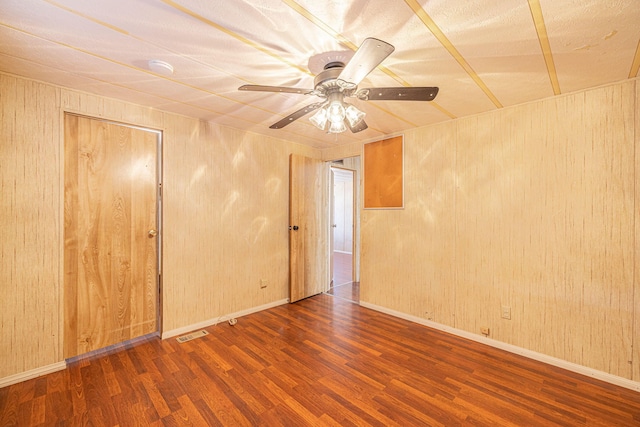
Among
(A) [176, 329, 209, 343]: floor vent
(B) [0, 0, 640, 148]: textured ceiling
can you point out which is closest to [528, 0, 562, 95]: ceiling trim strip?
(B) [0, 0, 640, 148]: textured ceiling

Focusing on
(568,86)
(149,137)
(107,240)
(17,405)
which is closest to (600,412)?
(568,86)

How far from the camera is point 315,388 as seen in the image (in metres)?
1.99

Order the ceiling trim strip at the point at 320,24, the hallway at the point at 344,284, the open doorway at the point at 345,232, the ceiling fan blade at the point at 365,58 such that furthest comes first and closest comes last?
the open doorway at the point at 345,232, the hallway at the point at 344,284, the ceiling trim strip at the point at 320,24, the ceiling fan blade at the point at 365,58

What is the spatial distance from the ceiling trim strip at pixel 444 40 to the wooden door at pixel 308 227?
242 cm

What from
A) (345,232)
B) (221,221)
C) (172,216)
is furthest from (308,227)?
(345,232)

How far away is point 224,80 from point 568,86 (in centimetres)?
279

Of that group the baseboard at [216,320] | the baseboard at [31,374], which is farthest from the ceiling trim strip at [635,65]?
the baseboard at [31,374]

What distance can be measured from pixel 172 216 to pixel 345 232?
615 cm

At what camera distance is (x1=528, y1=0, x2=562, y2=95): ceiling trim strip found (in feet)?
4.28

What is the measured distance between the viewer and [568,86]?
214 cm

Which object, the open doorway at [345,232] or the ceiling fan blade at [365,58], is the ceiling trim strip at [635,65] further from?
the open doorway at [345,232]

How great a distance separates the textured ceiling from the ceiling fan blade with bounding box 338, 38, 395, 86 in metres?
0.27

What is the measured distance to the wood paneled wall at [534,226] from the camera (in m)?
2.07

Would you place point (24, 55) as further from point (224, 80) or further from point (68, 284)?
point (68, 284)
